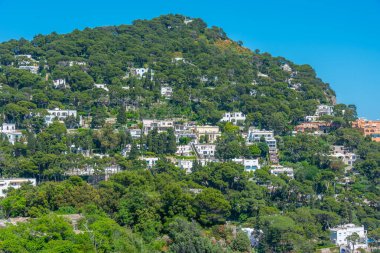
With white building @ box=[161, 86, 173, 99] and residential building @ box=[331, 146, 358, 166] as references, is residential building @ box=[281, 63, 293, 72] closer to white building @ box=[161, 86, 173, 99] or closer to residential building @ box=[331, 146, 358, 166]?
white building @ box=[161, 86, 173, 99]

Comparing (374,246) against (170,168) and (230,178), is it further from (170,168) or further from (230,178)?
(170,168)

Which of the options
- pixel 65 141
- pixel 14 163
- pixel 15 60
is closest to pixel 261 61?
pixel 15 60

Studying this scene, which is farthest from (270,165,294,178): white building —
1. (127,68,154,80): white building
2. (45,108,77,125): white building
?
(127,68,154,80): white building

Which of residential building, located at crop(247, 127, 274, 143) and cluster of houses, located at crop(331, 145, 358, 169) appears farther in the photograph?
residential building, located at crop(247, 127, 274, 143)

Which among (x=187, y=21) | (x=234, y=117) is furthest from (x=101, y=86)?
(x=187, y=21)

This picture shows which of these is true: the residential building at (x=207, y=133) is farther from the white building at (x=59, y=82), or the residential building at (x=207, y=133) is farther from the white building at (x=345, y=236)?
the white building at (x=345, y=236)
